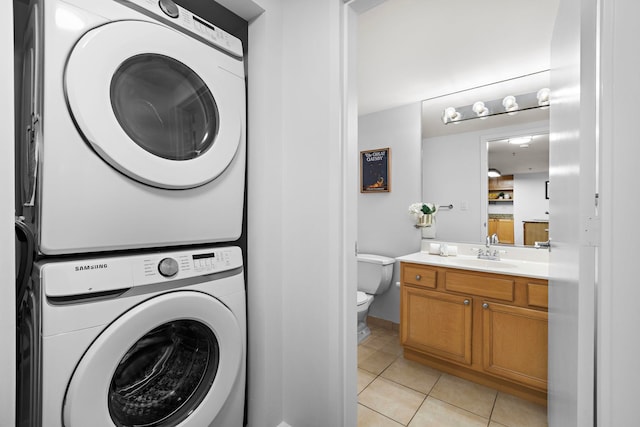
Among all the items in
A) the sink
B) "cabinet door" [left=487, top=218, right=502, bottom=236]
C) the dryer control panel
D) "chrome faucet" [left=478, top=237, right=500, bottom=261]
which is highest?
the dryer control panel

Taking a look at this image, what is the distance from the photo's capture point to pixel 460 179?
8.13 ft

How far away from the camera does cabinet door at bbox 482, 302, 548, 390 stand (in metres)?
1.70

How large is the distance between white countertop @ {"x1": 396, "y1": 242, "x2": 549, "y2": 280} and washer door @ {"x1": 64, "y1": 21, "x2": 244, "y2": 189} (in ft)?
5.59

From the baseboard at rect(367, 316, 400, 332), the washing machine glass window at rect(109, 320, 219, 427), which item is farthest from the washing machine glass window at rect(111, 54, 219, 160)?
the baseboard at rect(367, 316, 400, 332)

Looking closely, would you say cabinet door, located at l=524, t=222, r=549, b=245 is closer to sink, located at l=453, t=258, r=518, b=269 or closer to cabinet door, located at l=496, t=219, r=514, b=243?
cabinet door, located at l=496, t=219, r=514, b=243

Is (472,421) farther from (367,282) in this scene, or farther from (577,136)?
(577,136)

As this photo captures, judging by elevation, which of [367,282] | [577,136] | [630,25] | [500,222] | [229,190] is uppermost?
[630,25]

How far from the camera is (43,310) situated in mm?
731

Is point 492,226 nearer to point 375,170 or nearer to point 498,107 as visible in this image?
point 498,107

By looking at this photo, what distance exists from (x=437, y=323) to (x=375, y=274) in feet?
2.34

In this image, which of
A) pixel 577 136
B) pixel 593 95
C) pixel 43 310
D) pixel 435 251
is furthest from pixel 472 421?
pixel 43 310

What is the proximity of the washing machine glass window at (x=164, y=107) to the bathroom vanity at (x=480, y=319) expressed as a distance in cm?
176

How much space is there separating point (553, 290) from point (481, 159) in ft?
4.65

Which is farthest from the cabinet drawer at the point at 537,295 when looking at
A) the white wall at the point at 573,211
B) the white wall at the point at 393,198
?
the white wall at the point at 393,198
